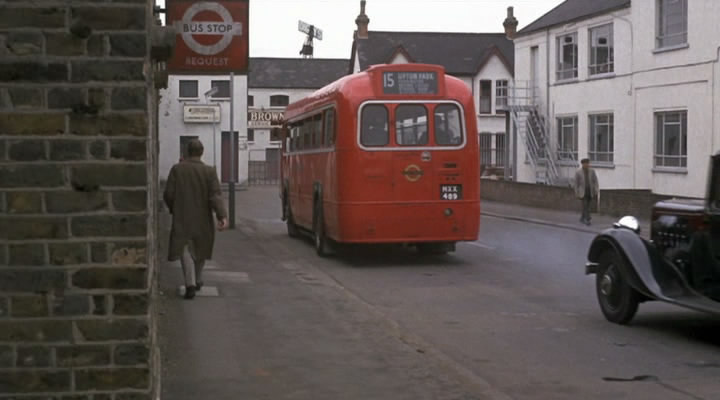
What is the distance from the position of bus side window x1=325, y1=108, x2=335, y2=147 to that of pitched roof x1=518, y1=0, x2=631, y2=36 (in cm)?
1919

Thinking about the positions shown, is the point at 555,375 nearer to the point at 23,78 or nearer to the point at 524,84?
the point at 23,78

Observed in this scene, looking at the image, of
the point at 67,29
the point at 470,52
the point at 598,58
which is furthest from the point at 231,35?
the point at 470,52

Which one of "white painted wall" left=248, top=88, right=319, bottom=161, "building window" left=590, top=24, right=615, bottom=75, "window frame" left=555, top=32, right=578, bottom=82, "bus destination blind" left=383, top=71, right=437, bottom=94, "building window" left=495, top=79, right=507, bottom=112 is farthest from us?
"white painted wall" left=248, top=88, right=319, bottom=161

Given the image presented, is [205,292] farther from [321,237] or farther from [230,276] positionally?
[321,237]

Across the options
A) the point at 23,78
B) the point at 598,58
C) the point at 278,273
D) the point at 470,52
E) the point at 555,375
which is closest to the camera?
the point at 23,78

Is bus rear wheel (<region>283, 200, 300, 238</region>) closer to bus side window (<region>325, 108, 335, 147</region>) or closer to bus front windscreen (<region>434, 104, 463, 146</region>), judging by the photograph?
bus side window (<region>325, 108, 335, 147</region>)

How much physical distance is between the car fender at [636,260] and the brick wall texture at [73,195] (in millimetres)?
6420

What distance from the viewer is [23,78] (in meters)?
4.86

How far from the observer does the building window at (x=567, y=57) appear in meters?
39.3

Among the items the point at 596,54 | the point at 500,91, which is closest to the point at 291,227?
the point at 596,54

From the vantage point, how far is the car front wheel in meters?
10.7

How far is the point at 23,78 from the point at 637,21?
31.0 m

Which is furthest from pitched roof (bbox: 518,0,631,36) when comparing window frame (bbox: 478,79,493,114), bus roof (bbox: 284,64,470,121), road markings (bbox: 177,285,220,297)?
road markings (bbox: 177,285,220,297)

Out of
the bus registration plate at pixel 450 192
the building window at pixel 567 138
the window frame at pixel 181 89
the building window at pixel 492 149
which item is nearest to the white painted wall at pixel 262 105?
the building window at pixel 492 149
